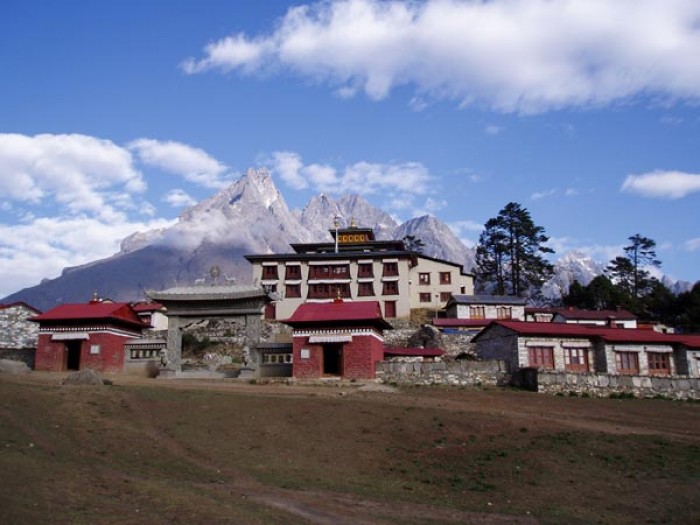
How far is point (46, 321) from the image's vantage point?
41.1 m

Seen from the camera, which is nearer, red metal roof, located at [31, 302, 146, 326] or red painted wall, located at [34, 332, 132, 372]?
red painted wall, located at [34, 332, 132, 372]

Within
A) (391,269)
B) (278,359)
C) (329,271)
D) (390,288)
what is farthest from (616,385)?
(329,271)

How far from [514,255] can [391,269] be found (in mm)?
20084

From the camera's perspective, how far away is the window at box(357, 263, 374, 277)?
7291 centimetres

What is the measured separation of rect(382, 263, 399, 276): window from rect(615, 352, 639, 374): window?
33777 mm

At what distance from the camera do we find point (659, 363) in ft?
139

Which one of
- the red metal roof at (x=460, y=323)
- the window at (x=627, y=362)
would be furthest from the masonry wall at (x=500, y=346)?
the red metal roof at (x=460, y=323)

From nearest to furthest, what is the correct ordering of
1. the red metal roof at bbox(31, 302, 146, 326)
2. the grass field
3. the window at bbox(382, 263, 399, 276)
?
the grass field < the red metal roof at bbox(31, 302, 146, 326) < the window at bbox(382, 263, 399, 276)

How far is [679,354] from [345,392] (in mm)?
25401

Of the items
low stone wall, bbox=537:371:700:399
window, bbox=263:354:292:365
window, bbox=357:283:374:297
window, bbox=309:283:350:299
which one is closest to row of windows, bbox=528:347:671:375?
low stone wall, bbox=537:371:700:399

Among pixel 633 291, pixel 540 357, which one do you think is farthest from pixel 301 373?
pixel 633 291

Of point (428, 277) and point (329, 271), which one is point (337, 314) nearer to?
point (329, 271)

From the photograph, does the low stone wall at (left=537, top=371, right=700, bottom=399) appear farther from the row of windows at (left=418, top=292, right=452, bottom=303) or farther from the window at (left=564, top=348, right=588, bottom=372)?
the row of windows at (left=418, top=292, right=452, bottom=303)

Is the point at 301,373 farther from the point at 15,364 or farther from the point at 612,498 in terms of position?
the point at 612,498
